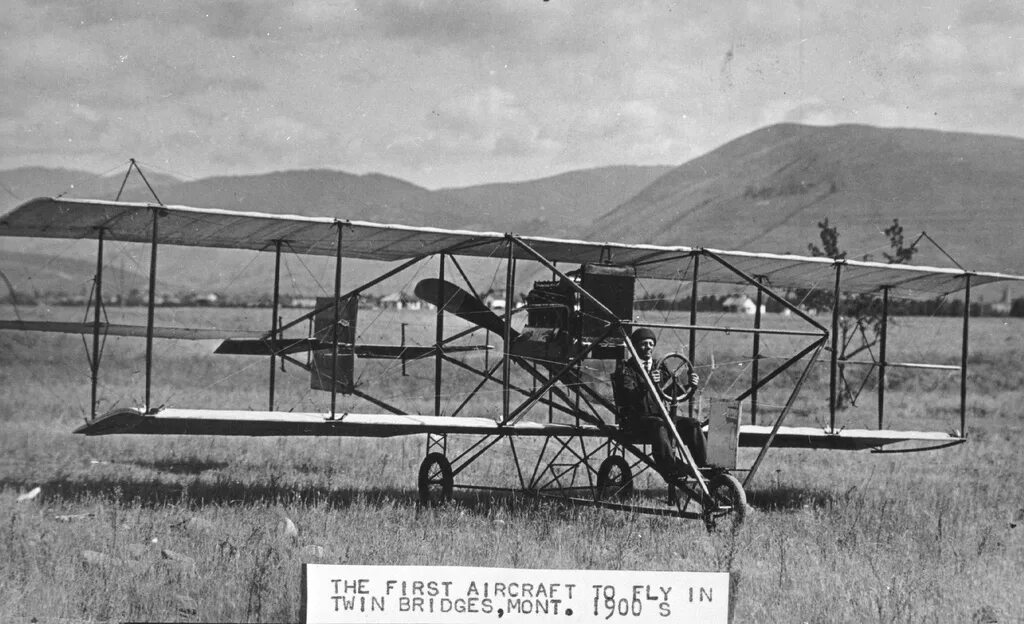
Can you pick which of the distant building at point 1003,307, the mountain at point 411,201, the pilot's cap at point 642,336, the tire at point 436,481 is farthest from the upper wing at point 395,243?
the mountain at point 411,201

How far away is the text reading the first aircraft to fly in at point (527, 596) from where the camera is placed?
5348 mm

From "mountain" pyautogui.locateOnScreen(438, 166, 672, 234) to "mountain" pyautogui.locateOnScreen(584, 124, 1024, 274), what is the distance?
2.72 meters

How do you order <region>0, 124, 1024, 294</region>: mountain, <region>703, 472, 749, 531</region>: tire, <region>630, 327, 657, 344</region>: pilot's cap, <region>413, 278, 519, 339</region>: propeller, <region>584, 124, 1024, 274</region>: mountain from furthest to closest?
<region>0, 124, 1024, 294</region>: mountain → <region>584, 124, 1024, 274</region>: mountain → <region>413, 278, 519, 339</region>: propeller → <region>630, 327, 657, 344</region>: pilot's cap → <region>703, 472, 749, 531</region>: tire

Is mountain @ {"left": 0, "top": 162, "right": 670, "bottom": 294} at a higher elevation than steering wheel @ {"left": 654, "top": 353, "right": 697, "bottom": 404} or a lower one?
higher

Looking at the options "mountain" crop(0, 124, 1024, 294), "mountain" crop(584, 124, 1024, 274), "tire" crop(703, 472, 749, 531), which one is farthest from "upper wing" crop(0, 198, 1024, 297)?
"mountain" crop(584, 124, 1024, 274)

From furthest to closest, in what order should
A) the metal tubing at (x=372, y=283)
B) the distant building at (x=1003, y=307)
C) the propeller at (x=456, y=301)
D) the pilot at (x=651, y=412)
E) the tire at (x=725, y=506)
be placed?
the distant building at (x=1003, y=307) < the propeller at (x=456, y=301) < the metal tubing at (x=372, y=283) < the pilot at (x=651, y=412) < the tire at (x=725, y=506)

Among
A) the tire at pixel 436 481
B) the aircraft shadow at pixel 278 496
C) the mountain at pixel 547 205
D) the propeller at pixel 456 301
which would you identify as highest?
the mountain at pixel 547 205

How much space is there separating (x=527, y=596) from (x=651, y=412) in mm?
4002

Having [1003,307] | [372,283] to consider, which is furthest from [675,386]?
[1003,307]

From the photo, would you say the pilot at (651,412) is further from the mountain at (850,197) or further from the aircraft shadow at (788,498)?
the mountain at (850,197)

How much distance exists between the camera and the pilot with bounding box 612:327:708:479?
8.89 meters

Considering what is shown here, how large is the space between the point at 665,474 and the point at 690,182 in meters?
114

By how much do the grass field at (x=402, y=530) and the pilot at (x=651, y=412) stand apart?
21.3 inches

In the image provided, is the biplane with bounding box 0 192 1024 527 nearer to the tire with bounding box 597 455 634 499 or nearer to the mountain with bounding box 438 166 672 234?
the tire with bounding box 597 455 634 499
